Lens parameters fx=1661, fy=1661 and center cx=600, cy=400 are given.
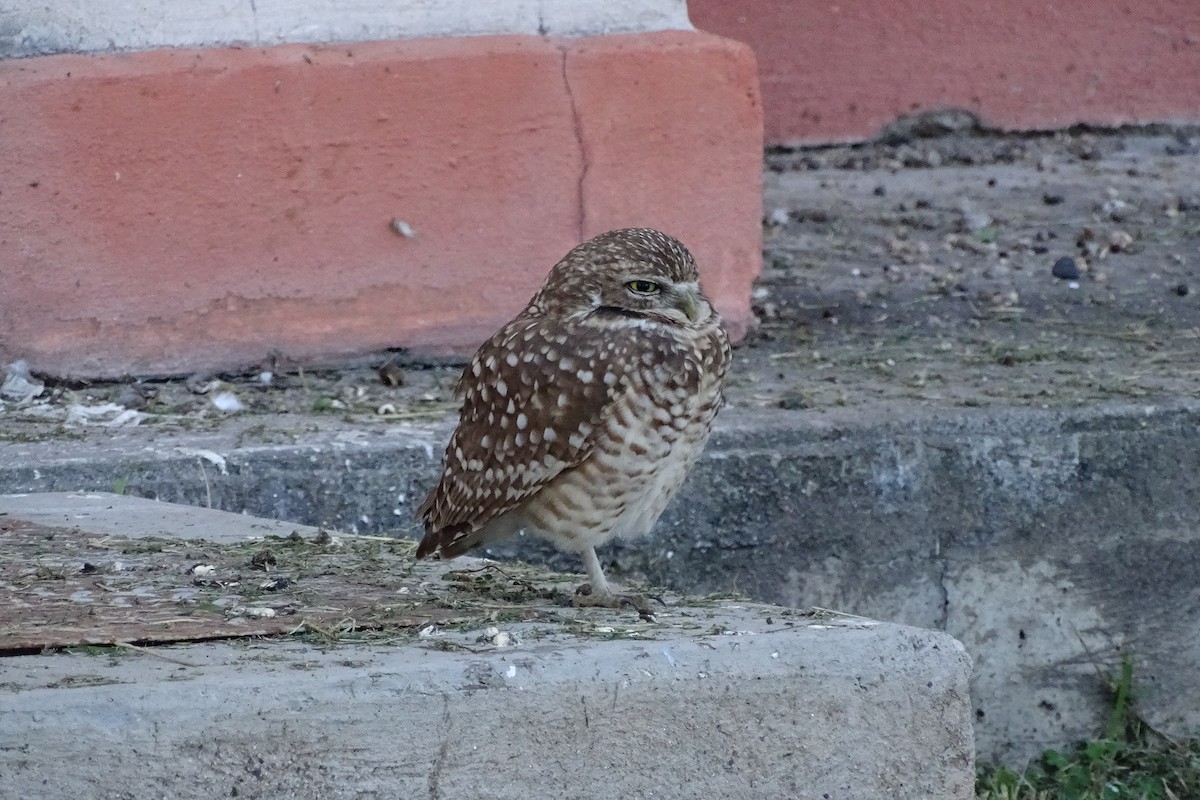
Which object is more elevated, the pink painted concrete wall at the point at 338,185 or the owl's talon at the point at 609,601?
the pink painted concrete wall at the point at 338,185

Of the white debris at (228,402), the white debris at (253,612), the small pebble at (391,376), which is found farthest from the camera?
the small pebble at (391,376)

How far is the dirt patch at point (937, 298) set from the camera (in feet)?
17.2

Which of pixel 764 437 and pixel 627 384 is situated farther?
pixel 764 437

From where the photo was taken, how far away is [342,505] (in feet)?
15.6

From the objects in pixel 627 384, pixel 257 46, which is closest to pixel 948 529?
pixel 627 384

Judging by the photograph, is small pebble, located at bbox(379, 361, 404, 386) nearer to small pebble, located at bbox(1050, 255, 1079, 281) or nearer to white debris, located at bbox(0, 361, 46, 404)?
white debris, located at bbox(0, 361, 46, 404)

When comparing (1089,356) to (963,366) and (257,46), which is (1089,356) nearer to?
(963,366)

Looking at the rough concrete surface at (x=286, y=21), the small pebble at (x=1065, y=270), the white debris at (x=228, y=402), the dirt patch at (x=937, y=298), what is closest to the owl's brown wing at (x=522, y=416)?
the dirt patch at (x=937, y=298)

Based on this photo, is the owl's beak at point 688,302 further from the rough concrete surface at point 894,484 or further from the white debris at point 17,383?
the white debris at point 17,383

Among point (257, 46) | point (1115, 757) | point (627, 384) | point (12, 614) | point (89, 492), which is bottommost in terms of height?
point (1115, 757)

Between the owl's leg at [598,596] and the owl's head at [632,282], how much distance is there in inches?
21.6

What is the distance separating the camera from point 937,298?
6684mm

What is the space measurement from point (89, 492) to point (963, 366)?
2.91 metres

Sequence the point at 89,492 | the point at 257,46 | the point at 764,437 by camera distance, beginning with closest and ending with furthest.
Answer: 1. the point at 89,492
2. the point at 764,437
3. the point at 257,46
